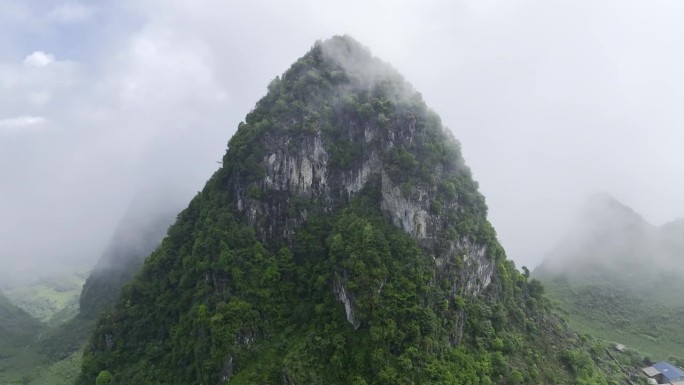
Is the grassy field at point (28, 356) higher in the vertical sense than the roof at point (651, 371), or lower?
lower

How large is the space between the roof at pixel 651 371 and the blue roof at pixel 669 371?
72 centimetres

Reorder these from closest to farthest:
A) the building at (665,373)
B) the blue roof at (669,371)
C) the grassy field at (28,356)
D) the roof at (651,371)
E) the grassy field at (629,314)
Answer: the building at (665,373)
the blue roof at (669,371)
the roof at (651,371)
the grassy field at (629,314)
the grassy field at (28,356)

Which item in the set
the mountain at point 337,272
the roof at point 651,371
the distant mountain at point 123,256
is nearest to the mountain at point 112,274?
the distant mountain at point 123,256

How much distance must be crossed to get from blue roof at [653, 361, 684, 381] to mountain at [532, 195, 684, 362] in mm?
10716

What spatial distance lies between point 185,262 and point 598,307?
329 ft

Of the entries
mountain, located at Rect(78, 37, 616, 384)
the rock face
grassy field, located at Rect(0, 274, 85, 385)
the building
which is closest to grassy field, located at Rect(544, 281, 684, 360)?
the building

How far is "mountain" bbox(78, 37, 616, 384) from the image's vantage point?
5384 centimetres

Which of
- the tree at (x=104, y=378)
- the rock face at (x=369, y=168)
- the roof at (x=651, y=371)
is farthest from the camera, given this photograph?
the roof at (x=651, y=371)

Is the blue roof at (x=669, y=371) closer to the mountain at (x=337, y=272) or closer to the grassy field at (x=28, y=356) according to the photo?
the mountain at (x=337, y=272)

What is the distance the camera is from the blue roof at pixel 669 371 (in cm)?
7281

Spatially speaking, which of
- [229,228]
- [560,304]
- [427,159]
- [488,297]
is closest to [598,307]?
[560,304]

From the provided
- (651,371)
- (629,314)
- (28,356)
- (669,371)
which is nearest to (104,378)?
(28,356)

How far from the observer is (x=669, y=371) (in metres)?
74.2

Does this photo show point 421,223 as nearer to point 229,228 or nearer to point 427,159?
point 427,159
